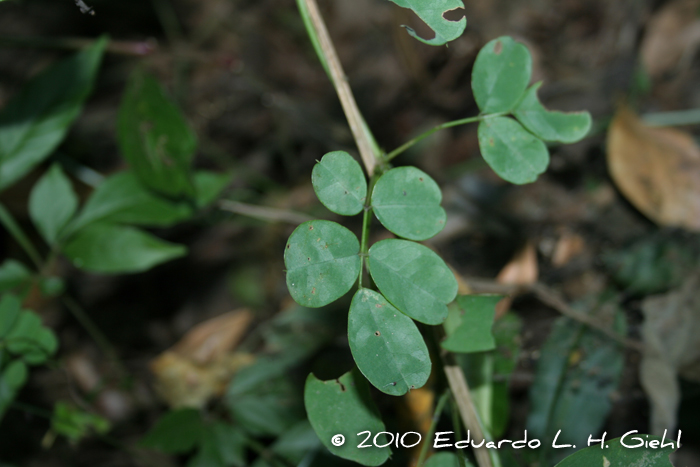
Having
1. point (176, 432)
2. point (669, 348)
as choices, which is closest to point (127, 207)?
point (176, 432)

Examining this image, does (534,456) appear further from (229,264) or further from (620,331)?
(229,264)

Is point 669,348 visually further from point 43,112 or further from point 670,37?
point 43,112

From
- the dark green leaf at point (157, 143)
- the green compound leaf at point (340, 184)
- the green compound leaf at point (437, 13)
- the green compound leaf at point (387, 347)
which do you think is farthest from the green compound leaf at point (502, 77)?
the dark green leaf at point (157, 143)

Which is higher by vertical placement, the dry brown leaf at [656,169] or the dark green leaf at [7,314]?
the dark green leaf at [7,314]

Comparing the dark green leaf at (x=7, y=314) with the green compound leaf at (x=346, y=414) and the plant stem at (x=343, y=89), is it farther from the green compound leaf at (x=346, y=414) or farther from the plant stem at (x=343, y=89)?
the plant stem at (x=343, y=89)

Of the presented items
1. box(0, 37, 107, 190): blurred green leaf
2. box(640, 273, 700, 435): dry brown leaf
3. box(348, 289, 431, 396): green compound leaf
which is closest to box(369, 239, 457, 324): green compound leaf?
box(348, 289, 431, 396): green compound leaf

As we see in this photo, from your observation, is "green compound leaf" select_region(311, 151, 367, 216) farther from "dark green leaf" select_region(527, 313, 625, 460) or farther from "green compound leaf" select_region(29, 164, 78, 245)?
"green compound leaf" select_region(29, 164, 78, 245)
